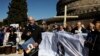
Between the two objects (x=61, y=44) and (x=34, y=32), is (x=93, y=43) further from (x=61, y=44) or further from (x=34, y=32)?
(x=34, y=32)

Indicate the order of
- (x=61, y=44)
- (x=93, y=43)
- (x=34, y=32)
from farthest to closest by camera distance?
(x=61, y=44) → (x=34, y=32) → (x=93, y=43)

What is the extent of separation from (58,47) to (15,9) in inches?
2191

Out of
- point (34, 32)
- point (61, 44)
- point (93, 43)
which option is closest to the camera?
point (93, 43)

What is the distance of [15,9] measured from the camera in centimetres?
6312

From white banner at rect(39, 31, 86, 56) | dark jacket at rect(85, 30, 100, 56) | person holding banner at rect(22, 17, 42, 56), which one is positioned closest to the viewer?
dark jacket at rect(85, 30, 100, 56)

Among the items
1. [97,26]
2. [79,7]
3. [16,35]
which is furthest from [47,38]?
[79,7]

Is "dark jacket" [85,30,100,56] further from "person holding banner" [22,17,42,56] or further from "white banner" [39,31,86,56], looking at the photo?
"person holding banner" [22,17,42,56]

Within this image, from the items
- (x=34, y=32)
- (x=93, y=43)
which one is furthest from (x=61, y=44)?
(x=93, y=43)

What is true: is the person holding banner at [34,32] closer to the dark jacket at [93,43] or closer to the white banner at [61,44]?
the white banner at [61,44]

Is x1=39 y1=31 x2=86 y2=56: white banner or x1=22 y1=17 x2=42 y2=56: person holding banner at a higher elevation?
x1=22 y1=17 x2=42 y2=56: person holding banner

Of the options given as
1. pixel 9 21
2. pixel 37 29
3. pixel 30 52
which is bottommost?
pixel 9 21

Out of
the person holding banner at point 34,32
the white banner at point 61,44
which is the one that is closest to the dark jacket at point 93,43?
the white banner at point 61,44

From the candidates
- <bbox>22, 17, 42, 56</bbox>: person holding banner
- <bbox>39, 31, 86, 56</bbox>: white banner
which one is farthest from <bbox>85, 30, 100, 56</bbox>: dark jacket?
<bbox>22, 17, 42, 56</bbox>: person holding banner

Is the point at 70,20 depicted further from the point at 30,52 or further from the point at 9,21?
the point at 9,21
